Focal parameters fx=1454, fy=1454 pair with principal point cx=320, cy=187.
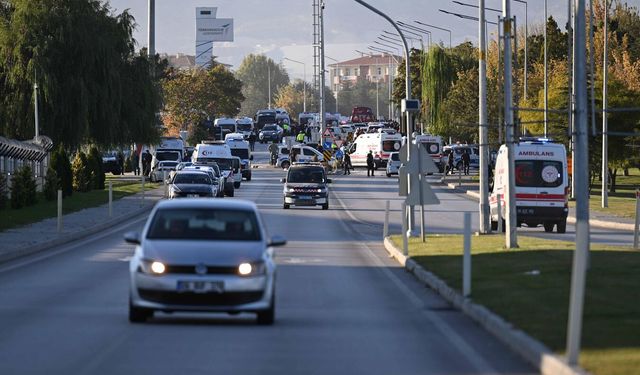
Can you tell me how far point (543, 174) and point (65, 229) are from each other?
44.6ft

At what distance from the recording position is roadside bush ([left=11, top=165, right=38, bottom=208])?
5116 cm

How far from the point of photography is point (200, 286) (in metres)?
16.6

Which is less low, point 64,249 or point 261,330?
point 261,330

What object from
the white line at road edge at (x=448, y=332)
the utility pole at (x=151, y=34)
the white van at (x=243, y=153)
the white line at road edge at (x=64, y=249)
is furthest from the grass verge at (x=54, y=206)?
the white line at road edge at (x=448, y=332)

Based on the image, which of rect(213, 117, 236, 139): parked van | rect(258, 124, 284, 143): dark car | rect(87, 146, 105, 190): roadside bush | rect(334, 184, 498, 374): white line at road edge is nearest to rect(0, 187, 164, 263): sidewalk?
rect(334, 184, 498, 374): white line at road edge

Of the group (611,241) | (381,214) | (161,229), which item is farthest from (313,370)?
(381,214)

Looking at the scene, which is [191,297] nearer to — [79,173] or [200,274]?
[200,274]

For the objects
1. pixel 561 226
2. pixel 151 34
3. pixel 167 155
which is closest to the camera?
pixel 561 226

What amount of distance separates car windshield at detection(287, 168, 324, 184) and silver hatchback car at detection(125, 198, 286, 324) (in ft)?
125

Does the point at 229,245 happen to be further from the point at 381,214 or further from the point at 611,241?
the point at 381,214

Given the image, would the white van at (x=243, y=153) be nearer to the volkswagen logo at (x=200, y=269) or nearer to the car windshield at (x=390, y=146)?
the car windshield at (x=390, y=146)

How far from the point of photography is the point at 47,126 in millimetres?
64500

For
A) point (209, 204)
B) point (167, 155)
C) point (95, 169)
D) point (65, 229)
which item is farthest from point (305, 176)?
point (209, 204)

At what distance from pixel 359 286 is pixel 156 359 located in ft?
33.0
